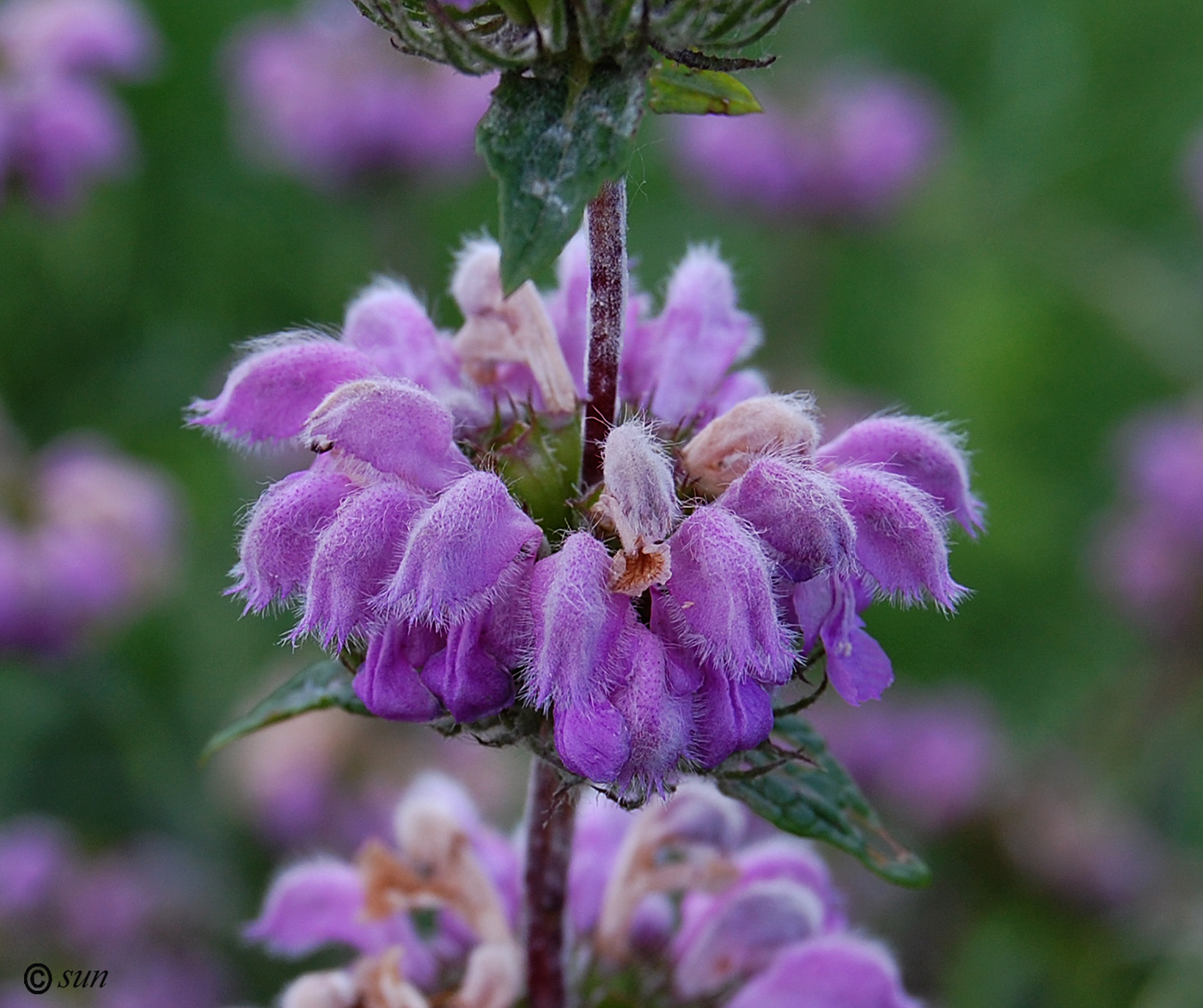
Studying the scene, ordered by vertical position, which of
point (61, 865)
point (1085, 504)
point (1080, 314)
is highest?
point (1080, 314)

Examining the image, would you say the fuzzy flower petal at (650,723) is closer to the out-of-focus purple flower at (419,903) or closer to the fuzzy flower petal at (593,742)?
the fuzzy flower petal at (593,742)

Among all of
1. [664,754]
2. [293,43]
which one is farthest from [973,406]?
[664,754]

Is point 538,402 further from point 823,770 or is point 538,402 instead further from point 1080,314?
point 1080,314

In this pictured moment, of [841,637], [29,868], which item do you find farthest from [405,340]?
[29,868]

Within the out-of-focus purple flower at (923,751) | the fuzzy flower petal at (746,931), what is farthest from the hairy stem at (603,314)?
the out-of-focus purple flower at (923,751)

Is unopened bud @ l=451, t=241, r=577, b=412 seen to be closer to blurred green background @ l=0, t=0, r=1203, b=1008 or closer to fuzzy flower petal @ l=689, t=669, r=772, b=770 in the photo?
fuzzy flower petal @ l=689, t=669, r=772, b=770
